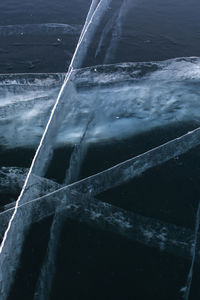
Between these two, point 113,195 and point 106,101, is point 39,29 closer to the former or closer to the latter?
point 106,101

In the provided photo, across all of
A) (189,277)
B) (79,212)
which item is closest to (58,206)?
(79,212)

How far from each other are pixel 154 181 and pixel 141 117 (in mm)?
731

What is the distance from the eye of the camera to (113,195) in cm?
207

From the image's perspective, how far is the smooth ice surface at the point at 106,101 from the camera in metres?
2.53

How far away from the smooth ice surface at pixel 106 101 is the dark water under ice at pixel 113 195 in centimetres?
12

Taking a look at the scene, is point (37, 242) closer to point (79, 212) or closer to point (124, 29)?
point (79, 212)

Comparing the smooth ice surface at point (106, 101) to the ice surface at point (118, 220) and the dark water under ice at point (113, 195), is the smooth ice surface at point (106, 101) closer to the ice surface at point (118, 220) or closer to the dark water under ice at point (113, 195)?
the dark water under ice at point (113, 195)

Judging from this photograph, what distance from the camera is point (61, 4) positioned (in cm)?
476

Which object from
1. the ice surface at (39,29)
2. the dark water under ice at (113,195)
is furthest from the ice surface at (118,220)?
the ice surface at (39,29)

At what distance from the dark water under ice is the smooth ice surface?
12cm

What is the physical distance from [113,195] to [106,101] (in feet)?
3.44

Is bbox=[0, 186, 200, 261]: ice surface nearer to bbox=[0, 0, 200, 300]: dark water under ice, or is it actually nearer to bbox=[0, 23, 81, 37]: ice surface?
bbox=[0, 0, 200, 300]: dark water under ice

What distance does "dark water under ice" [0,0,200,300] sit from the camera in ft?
5.37

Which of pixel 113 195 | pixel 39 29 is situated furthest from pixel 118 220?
pixel 39 29
